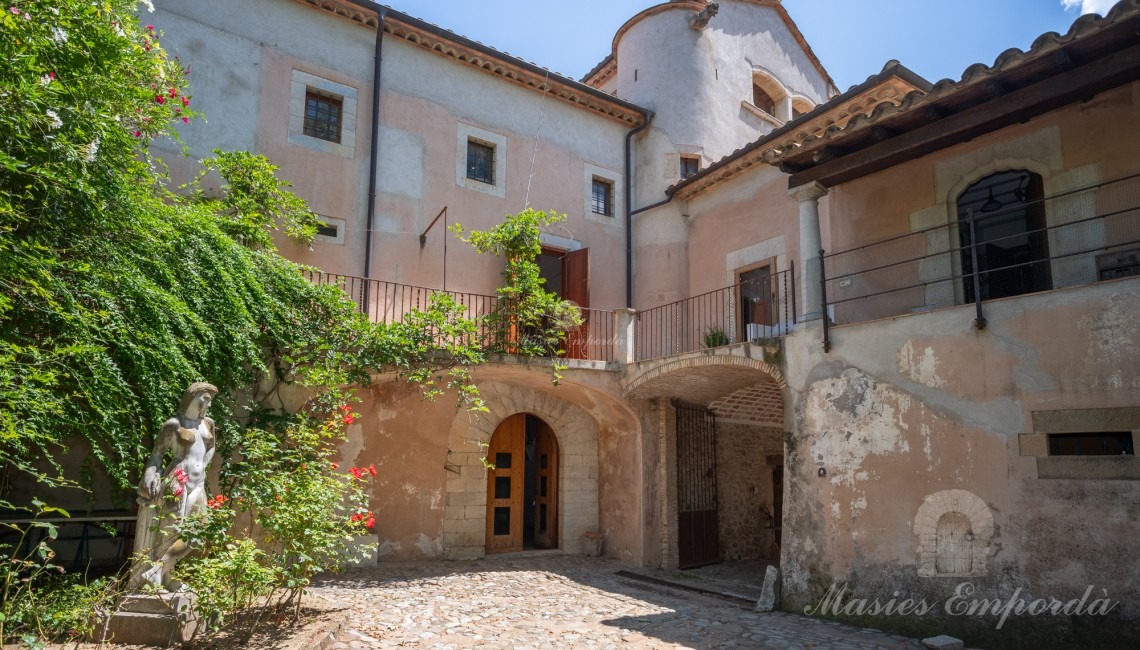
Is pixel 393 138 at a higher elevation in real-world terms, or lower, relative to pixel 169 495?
higher

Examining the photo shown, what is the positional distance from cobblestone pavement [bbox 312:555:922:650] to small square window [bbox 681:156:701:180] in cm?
814

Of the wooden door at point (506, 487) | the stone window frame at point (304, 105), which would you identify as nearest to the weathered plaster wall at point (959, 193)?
the wooden door at point (506, 487)

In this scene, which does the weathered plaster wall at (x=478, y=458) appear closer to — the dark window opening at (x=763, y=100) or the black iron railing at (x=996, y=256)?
the black iron railing at (x=996, y=256)

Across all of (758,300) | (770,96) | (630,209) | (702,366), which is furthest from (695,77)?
(702,366)

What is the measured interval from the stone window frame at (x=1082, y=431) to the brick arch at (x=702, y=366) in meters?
2.84

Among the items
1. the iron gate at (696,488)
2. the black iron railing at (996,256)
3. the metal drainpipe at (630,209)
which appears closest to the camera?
the black iron railing at (996,256)

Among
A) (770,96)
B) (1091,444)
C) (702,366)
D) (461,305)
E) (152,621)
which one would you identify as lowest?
(152,621)

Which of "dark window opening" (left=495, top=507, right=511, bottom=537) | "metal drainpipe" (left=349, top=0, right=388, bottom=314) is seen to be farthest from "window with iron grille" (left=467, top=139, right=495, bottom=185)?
"dark window opening" (left=495, top=507, right=511, bottom=537)

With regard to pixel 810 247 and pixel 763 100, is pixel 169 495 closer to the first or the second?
pixel 810 247

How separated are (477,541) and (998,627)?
747 centimetres

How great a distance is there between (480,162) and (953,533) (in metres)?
9.54

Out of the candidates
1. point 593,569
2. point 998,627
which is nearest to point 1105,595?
point 998,627

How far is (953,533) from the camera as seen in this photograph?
693cm

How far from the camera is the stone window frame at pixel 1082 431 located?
19.7 feet
